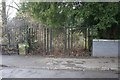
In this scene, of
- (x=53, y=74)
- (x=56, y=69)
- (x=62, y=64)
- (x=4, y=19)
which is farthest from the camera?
(x=4, y=19)

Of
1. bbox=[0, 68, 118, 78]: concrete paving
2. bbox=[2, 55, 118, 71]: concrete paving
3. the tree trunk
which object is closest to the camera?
bbox=[0, 68, 118, 78]: concrete paving

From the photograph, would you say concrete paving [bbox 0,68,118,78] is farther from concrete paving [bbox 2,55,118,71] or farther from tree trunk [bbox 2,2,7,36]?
tree trunk [bbox 2,2,7,36]

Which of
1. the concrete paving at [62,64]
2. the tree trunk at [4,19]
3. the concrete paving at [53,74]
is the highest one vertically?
the tree trunk at [4,19]

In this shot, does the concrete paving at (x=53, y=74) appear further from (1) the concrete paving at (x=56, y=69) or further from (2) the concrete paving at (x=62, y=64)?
(2) the concrete paving at (x=62, y=64)

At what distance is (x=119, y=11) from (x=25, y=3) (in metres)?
4.63

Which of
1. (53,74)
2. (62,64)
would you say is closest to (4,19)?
(62,64)

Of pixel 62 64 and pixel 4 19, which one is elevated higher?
pixel 4 19

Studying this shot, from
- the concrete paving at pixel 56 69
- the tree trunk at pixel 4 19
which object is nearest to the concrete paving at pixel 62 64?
the concrete paving at pixel 56 69

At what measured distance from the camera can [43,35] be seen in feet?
48.0

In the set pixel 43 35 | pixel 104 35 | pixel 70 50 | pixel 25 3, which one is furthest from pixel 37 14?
pixel 104 35

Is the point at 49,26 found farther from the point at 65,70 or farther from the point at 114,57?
the point at 65,70

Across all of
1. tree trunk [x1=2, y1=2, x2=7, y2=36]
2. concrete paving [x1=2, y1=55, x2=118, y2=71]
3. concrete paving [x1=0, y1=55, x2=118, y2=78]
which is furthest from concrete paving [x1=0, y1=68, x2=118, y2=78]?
tree trunk [x1=2, y1=2, x2=7, y2=36]

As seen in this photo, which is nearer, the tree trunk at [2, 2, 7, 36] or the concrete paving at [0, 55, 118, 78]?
the concrete paving at [0, 55, 118, 78]

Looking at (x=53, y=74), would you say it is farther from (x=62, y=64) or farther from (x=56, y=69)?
(x=62, y=64)
